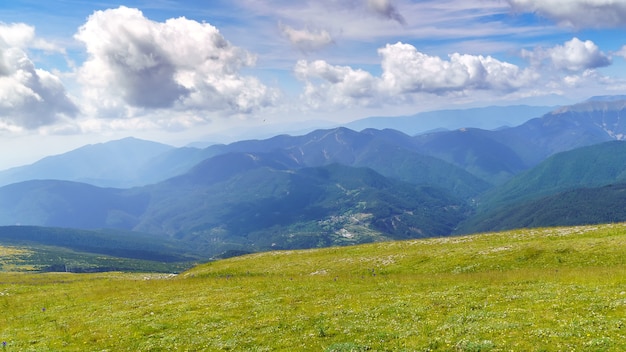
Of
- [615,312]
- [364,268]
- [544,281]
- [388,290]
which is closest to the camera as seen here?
[615,312]

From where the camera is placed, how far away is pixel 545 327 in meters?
20.0

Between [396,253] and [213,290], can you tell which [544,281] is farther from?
[213,290]

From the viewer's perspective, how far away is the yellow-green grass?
20.7 m

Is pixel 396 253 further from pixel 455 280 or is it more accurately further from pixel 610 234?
pixel 610 234

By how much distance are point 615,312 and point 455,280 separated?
17.2 metres

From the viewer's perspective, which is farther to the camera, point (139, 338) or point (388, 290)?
point (388, 290)

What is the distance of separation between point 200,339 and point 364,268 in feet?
102

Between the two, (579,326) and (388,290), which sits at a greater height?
(579,326)

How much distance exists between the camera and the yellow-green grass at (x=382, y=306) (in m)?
20.7

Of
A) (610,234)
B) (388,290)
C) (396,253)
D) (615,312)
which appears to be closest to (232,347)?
(388,290)

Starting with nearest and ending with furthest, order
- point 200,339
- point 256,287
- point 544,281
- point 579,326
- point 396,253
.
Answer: point 579,326 → point 200,339 → point 544,281 → point 256,287 → point 396,253

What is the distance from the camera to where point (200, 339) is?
2545 centimetres

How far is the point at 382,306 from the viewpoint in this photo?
29.4m

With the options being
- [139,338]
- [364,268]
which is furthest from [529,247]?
[139,338]
